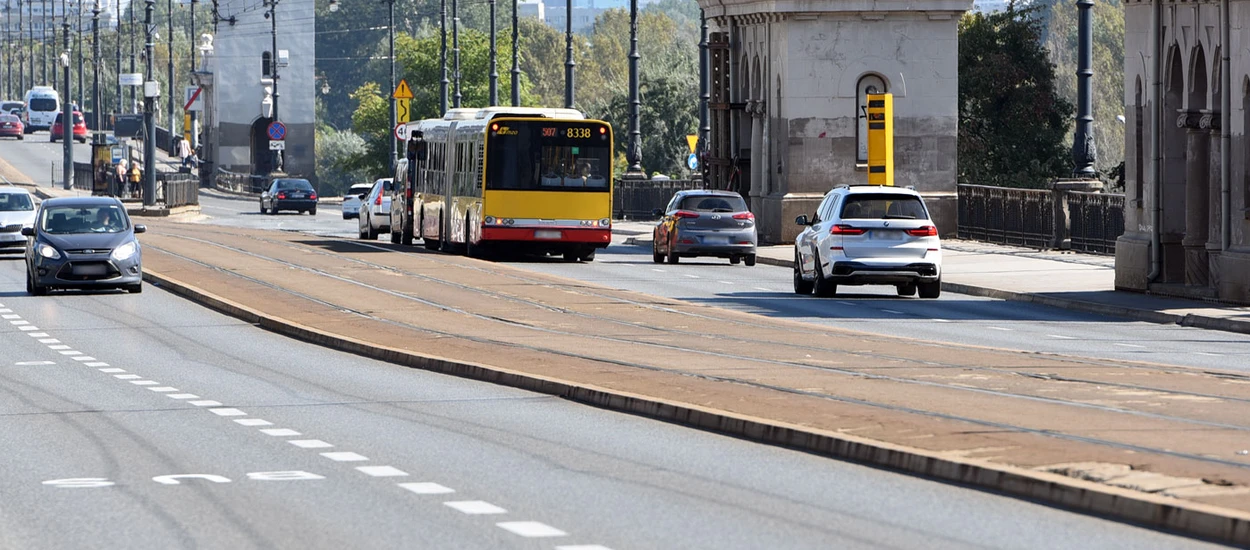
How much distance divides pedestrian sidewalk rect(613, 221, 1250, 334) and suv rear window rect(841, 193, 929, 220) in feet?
7.04

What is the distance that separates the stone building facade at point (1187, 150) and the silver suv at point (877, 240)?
328 centimetres

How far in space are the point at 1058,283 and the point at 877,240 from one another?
4.40 metres

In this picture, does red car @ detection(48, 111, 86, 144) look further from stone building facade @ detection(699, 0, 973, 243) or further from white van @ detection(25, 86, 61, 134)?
stone building facade @ detection(699, 0, 973, 243)

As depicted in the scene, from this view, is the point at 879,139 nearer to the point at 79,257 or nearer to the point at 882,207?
the point at 882,207

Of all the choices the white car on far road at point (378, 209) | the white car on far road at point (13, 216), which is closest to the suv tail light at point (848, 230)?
the white car on far road at point (13, 216)

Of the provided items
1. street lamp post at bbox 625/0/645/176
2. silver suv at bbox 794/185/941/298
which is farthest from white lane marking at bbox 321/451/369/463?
street lamp post at bbox 625/0/645/176

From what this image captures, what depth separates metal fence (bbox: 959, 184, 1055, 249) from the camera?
44.4 metres

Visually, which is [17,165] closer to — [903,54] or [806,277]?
[903,54]

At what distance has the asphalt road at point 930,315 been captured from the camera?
22.5 m

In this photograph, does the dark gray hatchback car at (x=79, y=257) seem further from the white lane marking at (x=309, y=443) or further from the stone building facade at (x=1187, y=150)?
the white lane marking at (x=309, y=443)

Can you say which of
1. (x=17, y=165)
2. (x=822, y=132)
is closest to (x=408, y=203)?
(x=822, y=132)

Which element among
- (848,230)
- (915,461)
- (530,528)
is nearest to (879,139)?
(848,230)

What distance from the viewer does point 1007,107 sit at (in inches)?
2505

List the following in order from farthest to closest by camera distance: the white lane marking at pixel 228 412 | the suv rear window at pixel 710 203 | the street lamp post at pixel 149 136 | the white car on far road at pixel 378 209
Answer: the street lamp post at pixel 149 136 < the white car on far road at pixel 378 209 < the suv rear window at pixel 710 203 < the white lane marking at pixel 228 412
